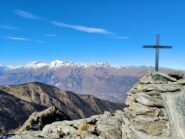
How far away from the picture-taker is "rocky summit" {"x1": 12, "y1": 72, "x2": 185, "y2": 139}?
25.2m

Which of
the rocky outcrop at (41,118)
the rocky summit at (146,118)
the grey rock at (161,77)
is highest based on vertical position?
the grey rock at (161,77)

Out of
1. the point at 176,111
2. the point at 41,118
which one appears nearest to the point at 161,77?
the point at 176,111

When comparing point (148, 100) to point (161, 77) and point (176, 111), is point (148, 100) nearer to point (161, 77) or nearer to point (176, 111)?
point (161, 77)

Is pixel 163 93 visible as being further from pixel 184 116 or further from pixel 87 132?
pixel 87 132

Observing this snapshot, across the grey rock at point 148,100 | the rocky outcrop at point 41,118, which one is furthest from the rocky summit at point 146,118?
the rocky outcrop at point 41,118

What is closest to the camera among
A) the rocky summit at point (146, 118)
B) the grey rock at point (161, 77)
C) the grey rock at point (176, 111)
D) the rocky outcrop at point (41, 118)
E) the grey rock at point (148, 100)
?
the grey rock at point (176, 111)

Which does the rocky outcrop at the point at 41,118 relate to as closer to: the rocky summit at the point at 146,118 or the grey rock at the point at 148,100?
the rocky summit at the point at 146,118

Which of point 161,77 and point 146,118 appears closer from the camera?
point 146,118

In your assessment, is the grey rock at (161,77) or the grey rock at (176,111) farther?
the grey rock at (161,77)

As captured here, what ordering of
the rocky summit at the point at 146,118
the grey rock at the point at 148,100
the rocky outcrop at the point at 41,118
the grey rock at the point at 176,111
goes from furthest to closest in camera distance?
1. the rocky outcrop at the point at 41,118
2. the grey rock at the point at 148,100
3. the rocky summit at the point at 146,118
4. the grey rock at the point at 176,111

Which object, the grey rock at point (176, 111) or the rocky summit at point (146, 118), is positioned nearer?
the grey rock at point (176, 111)

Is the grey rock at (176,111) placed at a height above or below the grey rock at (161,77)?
below

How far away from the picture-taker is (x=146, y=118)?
27406mm

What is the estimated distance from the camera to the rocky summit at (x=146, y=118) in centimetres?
2522
